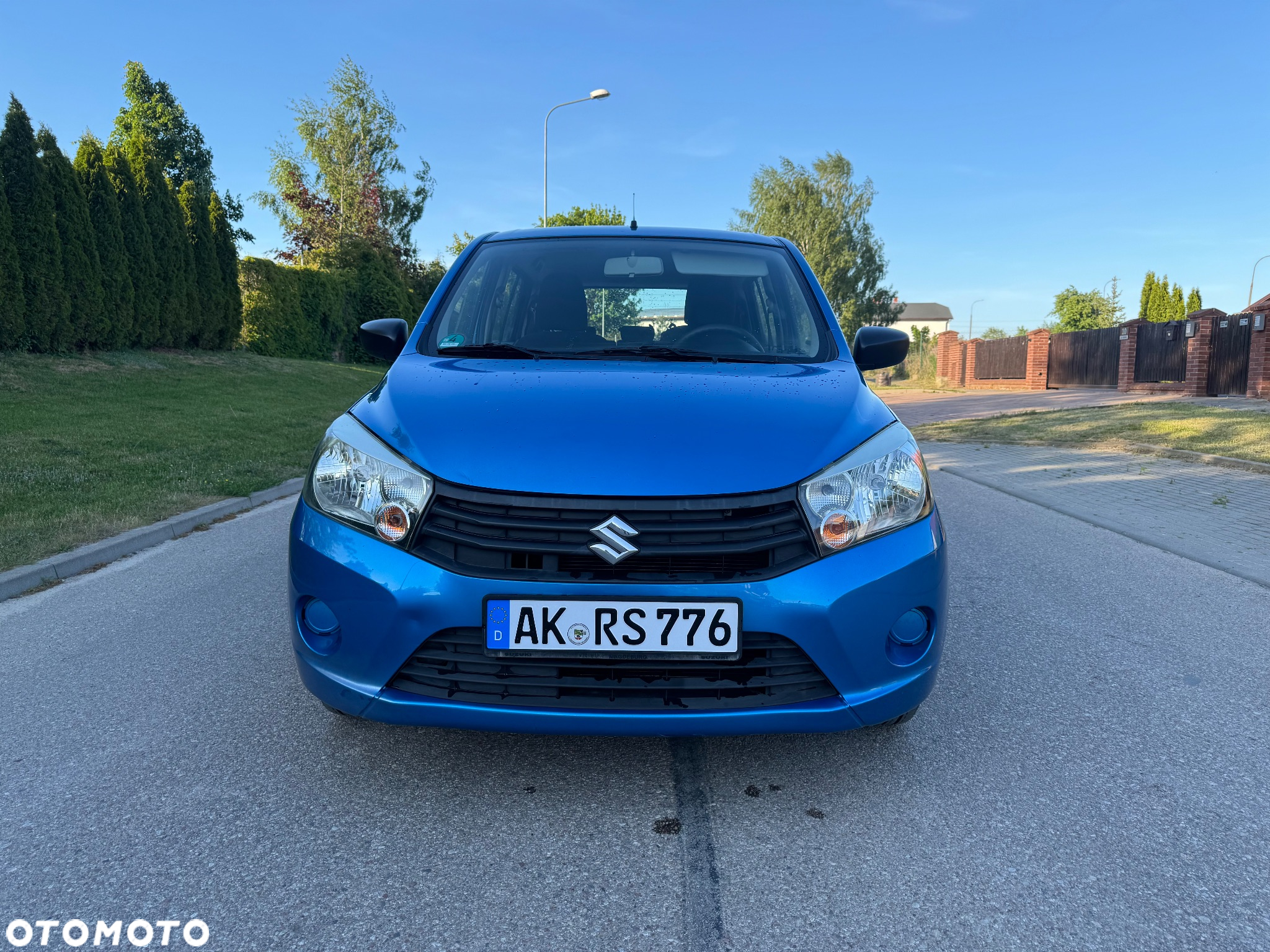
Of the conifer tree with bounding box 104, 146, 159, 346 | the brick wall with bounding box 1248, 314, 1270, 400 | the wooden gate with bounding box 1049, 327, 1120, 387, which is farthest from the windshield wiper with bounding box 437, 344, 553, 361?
the wooden gate with bounding box 1049, 327, 1120, 387

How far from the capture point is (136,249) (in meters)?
19.5

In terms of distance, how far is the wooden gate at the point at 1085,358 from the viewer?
91.2 feet

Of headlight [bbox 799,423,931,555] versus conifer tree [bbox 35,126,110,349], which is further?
conifer tree [bbox 35,126,110,349]

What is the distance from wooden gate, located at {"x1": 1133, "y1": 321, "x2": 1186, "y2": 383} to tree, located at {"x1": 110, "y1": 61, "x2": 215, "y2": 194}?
38.6 metres

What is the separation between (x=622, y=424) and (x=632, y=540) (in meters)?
0.38

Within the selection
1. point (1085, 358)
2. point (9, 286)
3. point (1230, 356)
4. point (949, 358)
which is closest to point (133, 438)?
point (9, 286)

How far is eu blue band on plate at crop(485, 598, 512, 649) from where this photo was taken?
6.81 feet

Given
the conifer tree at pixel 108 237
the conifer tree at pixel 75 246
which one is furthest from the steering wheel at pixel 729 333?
the conifer tree at pixel 108 237

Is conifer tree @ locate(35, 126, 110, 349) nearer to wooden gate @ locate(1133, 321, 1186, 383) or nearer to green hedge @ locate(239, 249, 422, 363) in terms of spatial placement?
green hedge @ locate(239, 249, 422, 363)

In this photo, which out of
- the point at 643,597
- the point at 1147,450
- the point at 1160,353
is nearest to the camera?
the point at 643,597

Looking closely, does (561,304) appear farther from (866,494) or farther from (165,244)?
(165,244)

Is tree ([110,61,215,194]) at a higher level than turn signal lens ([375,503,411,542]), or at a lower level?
higher

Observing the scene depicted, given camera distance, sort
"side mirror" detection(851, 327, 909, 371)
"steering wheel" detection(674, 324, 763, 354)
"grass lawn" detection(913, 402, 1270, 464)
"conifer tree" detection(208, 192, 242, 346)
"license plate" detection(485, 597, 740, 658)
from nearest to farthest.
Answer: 1. "license plate" detection(485, 597, 740, 658)
2. "steering wheel" detection(674, 324, 763, 354)
3. "side mirror" detection(851, 327, 909, 371)
4. "grass lawn" detection(913, 402, 1270, 464)
5. "conifer tree" detection(208, 192, 242, 346)

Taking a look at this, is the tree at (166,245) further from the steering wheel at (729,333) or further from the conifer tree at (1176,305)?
the conifer tree at (1176,305)
